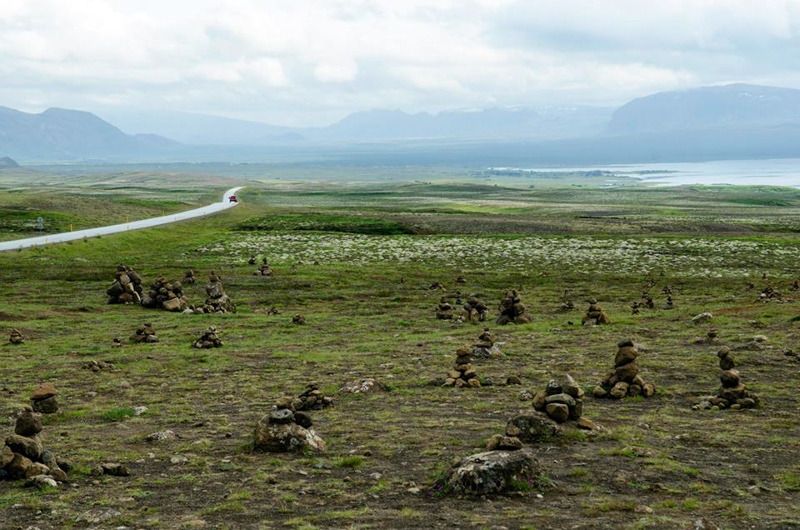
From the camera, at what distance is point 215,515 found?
15.8m

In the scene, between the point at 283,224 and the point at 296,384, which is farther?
the point at 283,224

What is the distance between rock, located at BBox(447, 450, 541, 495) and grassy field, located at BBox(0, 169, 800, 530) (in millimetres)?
362

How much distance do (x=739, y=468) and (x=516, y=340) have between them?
19.5 metres

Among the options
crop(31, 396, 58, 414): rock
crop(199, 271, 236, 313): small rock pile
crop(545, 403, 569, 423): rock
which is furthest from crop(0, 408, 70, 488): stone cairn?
crop(199, 271, 236, 313): small rock pile

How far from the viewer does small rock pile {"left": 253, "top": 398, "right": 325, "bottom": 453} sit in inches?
798

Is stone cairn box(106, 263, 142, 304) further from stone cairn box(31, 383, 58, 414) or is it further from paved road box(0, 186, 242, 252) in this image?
paved road box(0, 186, 242, 252)

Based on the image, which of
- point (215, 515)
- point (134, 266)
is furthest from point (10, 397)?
point (134, 266)

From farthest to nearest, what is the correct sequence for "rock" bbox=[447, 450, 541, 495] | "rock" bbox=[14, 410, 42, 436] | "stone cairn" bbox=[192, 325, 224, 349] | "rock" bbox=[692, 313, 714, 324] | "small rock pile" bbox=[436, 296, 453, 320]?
"small rock pile" bbox=[436, 296, 453, 320] → "rock" bbox=[692, 313, 714, 324] → "stone cairn" bbox=[192, 325, 224, 349] → "rock" bbox=[14, 410, 42, 436] → "rock" bbox=[447, 450, 541, 495]

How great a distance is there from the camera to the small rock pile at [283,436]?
20.3 meters

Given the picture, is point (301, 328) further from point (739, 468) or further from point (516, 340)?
point (739, 468)

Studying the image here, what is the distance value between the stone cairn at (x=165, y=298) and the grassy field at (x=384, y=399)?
4.42 ft

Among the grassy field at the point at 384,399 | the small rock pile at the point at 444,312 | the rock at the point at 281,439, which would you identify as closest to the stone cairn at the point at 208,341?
the grassy field at the point at 384,399

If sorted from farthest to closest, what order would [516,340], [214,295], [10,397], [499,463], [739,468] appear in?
[214,295], [516,340], [10,397], [739,468], [499,463]

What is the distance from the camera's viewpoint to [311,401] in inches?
981
